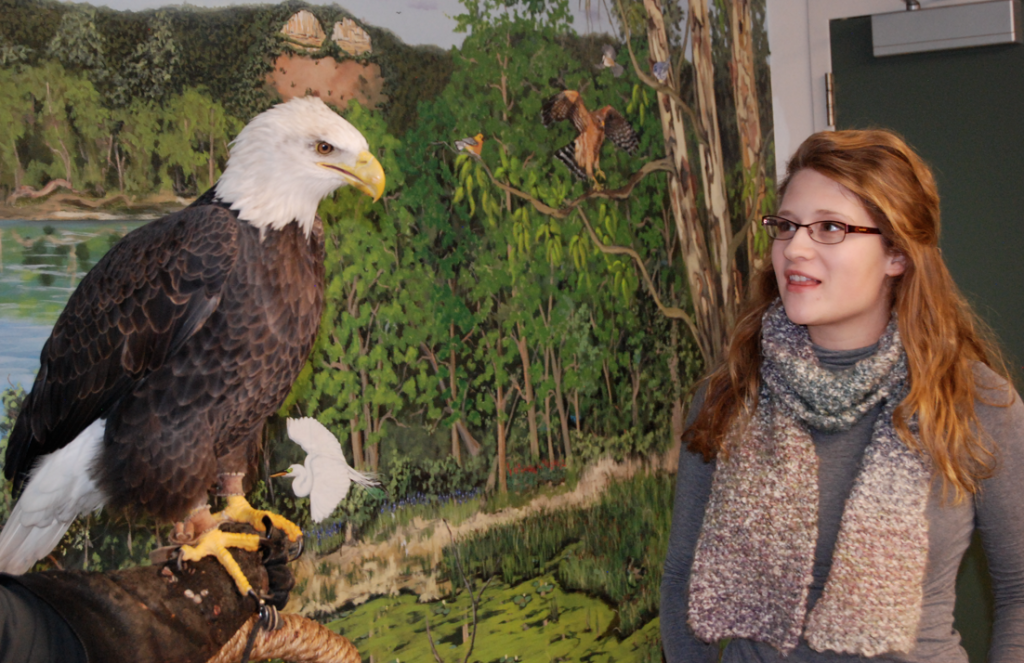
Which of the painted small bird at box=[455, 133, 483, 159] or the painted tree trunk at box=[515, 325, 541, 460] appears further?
the painted tree trunk at box=[515, 325, 541, 460]

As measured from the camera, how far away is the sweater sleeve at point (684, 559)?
4.42ft

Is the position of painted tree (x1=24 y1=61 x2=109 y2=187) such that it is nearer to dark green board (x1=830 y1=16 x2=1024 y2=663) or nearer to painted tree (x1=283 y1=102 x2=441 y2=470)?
painted tree (x1=283 y1=102 x2=441 y2=470)

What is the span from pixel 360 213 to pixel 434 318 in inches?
11.9

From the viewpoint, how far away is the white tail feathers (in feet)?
3.87

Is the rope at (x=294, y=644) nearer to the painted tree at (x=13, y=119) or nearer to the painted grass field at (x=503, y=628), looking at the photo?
the painted grass field at (x=503, y=628)

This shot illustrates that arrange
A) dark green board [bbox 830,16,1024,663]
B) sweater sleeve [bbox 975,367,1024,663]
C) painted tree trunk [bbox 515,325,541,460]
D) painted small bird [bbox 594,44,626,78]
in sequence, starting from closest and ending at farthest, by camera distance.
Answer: sweater sleeve [bbox 975,367,1024,663], painted tree trunk [bbox 515,325,541,460], painted small bird [bbox 594,44,626,78], dark green board [bbox 830,16,1024,663]

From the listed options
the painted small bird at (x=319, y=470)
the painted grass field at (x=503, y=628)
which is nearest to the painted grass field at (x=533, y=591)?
the painted grass field at (x=503, y=628)

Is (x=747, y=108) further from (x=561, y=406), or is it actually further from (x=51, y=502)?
(x=51, y=502)

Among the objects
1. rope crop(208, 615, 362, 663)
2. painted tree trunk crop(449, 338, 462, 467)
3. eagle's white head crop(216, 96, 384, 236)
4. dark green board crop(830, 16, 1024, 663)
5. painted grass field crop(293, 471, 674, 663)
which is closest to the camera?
eagle's white head crop(216, 96, 384, 236)

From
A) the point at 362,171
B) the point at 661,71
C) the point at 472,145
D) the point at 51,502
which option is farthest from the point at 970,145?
the point at 51,502

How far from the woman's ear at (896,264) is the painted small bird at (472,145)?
1.01 meters

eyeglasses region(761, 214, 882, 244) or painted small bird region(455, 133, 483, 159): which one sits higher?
painted small bird region(455, 133, 483, 159)

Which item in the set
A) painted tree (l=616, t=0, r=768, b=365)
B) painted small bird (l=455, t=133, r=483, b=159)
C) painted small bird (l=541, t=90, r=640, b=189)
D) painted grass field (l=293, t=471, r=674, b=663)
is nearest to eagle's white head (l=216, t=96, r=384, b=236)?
painted small bird (l=455, t=133, r=483, b=159)

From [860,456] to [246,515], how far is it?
1044 millimetres
